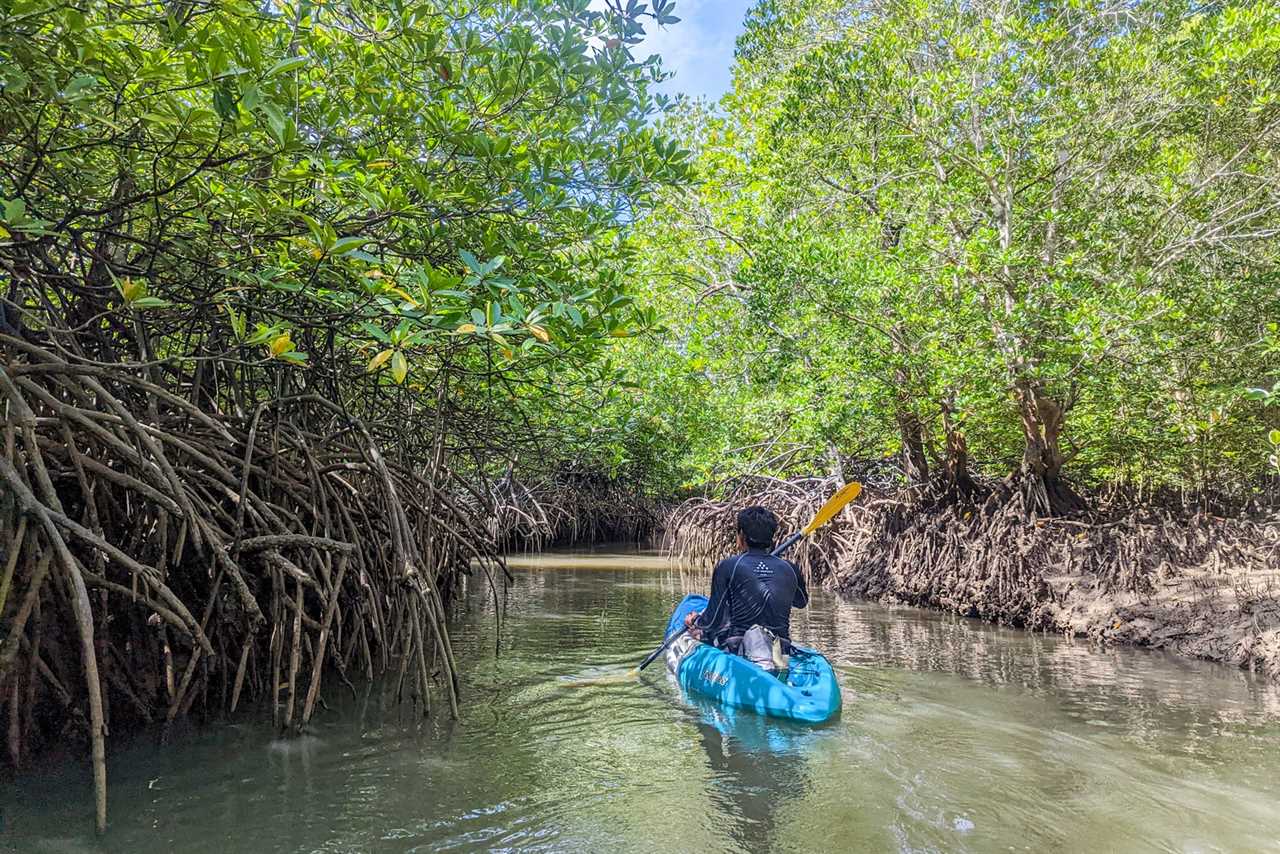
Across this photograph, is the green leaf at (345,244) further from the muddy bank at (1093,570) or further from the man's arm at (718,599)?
the muddy bank at (1093,570)

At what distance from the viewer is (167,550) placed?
3.90 metres

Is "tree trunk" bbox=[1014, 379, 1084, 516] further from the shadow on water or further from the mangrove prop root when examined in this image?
the mangrove prop root

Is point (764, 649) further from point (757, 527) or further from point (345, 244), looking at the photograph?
point (345, 244)

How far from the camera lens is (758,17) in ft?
28.3

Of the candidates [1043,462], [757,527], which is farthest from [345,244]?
[1043,462]

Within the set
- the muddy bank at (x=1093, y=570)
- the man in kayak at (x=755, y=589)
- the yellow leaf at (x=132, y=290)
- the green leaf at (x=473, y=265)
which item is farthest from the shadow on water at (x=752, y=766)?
the muddy bank at (x=1093, y=570)

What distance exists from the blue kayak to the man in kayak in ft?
0.55

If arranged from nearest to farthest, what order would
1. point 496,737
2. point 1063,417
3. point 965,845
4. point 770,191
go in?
point 965,845, point 496,737, point 1063,417, point 770,191

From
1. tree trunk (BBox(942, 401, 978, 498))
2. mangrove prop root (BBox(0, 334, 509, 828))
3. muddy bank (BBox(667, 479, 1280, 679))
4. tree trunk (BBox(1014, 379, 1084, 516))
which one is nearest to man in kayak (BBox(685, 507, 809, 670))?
mangrove prop root (BBox(0, 334, 509, 828))

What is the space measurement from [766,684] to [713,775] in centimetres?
104

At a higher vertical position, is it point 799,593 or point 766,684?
point 799,593

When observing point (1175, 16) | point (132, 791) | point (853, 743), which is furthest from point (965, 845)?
point (1175, 16)

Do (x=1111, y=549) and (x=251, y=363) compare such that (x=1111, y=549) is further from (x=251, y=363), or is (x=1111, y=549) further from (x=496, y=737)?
(x=251, y=363)

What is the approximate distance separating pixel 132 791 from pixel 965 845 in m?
3.24
